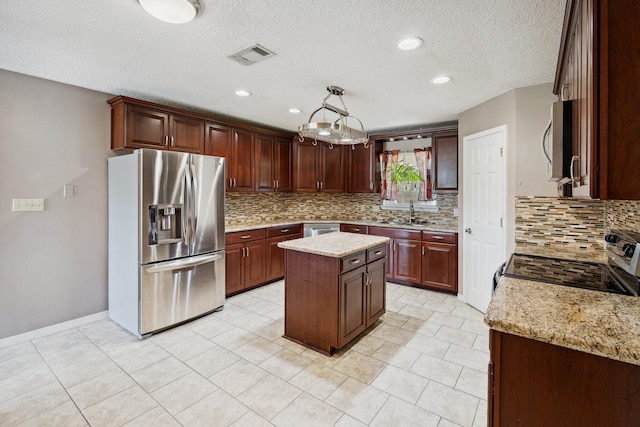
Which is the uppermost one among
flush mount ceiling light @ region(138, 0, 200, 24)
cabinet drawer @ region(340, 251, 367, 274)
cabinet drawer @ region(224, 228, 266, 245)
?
flush mount ceiling light @ region(138, 0, 200, 24)

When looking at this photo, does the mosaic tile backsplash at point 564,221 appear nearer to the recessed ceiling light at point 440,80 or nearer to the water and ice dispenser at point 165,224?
the recessed ceiling light at point 440,80

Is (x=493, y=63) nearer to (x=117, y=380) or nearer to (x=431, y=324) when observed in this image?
(x=431, y=324)

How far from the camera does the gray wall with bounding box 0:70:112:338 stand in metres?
2.68

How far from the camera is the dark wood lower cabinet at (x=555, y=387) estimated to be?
0.92m

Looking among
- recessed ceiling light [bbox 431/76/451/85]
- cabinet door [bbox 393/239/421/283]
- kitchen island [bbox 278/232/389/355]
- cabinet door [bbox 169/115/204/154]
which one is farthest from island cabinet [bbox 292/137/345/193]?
recessed ceiling light [bbox 431/76/451/85]

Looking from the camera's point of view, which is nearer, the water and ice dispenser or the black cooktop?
the black cooktop

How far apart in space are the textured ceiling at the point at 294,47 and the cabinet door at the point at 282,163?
149cm

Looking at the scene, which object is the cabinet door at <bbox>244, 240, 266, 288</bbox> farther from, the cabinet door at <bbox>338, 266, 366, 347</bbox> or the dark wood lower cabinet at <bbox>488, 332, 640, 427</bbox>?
the dark wood lower cabinet at <bbox>488, 332, 640, 427</bbox>

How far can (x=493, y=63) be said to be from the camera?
2.45m

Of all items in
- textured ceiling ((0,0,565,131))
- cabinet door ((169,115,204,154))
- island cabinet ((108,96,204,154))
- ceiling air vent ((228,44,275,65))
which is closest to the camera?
textured ceiling ((0,0,565,131))

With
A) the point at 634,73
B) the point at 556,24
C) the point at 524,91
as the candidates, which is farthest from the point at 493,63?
the point at 634,73

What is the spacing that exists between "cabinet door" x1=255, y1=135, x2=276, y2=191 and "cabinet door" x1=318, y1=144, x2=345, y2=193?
93 cm

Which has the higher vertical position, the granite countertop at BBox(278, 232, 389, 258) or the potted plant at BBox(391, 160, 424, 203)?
the potted plant at BBox(391, 160, 424, 203)

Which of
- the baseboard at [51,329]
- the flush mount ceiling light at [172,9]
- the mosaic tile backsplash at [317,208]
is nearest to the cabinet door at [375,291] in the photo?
the mosaic tile backsplash at [317,208]
